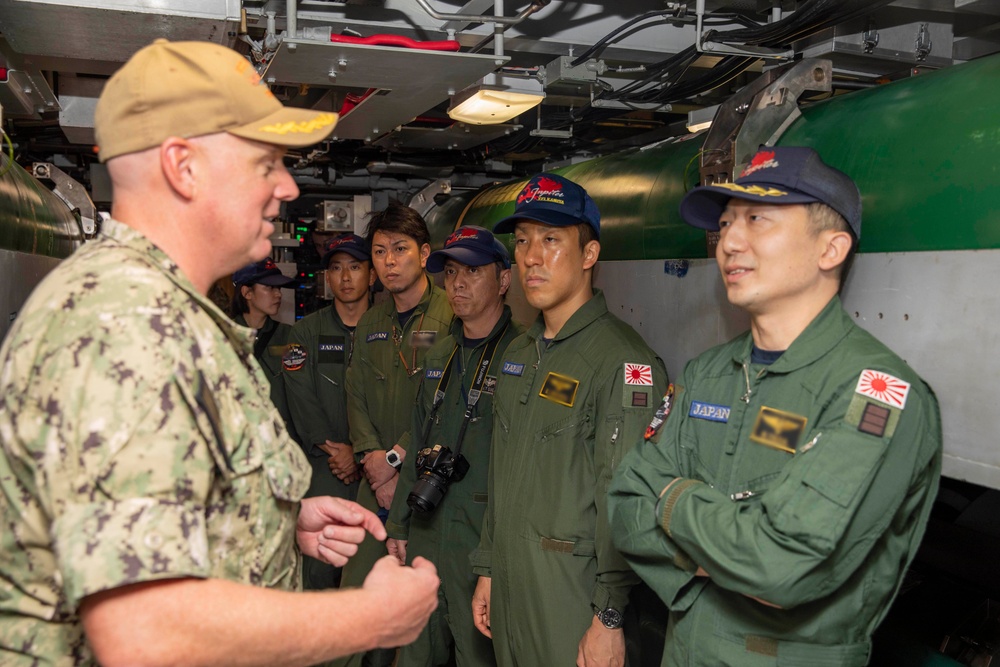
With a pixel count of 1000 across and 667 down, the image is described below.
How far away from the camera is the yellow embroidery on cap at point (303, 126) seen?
133 centimetres

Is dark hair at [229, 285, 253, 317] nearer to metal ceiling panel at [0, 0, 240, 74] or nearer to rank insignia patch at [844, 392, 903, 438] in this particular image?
metal ceiling panel at [0, 0, 240, 74]

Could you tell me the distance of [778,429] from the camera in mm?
1923

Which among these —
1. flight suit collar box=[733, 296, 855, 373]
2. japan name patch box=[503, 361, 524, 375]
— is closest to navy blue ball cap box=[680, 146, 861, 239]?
flight suit collar box=[733, 296, 855, 373]

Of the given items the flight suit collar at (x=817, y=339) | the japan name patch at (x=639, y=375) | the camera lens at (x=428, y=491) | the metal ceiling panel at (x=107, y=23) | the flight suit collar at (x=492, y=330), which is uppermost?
the metal ceiling panel at (x=107, y=23)

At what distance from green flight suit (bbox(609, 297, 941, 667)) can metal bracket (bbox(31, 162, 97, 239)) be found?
5278 millimetres

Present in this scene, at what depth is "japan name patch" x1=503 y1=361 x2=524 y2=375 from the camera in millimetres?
→ 3029

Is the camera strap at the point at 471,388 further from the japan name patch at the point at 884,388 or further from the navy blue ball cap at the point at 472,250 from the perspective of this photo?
the japan name patch at the point at 884,388

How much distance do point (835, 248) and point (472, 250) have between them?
2.09 metres

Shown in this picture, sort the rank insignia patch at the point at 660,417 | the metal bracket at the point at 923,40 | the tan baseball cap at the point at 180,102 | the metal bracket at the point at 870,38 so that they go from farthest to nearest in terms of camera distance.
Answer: the metal bracket at the point at 923,40 < the metal bracket at the point at 870,38 < the rank insignia patch at the point at 660,417 < the tan baseball cap at the point at 180,102

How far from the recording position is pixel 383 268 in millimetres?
4742

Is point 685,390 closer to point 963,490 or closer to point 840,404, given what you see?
point 840,404

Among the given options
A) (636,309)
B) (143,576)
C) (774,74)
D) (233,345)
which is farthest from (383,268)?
(143,576)

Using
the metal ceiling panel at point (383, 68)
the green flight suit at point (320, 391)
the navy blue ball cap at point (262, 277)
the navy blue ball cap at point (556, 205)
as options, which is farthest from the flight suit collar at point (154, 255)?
the navy blue ball cap at point (262, 277)

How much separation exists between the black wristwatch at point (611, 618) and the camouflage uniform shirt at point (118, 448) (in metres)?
1.38
